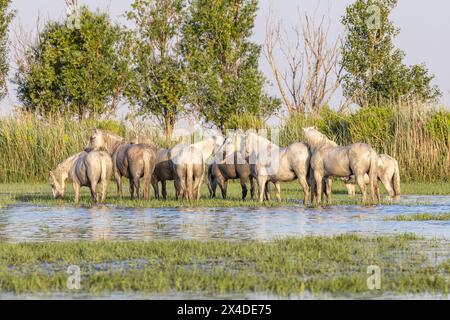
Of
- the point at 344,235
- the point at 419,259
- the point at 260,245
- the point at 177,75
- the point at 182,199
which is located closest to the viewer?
the point at 419,259

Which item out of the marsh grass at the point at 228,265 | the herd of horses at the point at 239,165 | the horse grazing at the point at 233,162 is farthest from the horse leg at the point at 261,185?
the marsh grass at the point at 228,265

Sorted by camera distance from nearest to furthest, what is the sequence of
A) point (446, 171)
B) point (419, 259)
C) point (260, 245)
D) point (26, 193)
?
point (419, 259)
point (260, 245)
point (26, 193)
point (446, 171)

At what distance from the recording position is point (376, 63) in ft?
161

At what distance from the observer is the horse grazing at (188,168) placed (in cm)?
2250

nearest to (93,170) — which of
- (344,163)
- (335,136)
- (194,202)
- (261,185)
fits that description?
(194,202)

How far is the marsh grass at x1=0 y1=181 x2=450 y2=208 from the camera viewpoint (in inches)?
852

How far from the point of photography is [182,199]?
22859 millimetres

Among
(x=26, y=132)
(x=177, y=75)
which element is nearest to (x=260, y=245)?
(x=26, y=132)

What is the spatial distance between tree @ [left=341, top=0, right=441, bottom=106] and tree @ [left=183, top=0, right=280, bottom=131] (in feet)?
16.2

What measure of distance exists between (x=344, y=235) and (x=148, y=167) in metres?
9.74

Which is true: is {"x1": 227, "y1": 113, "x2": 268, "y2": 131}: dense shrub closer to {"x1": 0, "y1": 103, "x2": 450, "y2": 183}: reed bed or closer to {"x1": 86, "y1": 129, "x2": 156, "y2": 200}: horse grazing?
{"x1": 0, "y1": 103, "x2": 450, "y2": 183}: reed bed

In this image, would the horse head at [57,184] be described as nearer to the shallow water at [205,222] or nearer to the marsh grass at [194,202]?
the marsh grass at [194,202]

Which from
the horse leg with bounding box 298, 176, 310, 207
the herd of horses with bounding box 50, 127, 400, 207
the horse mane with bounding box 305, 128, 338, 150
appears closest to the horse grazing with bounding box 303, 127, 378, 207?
the herd of horses with bounding box 50, 127, 400, 207
